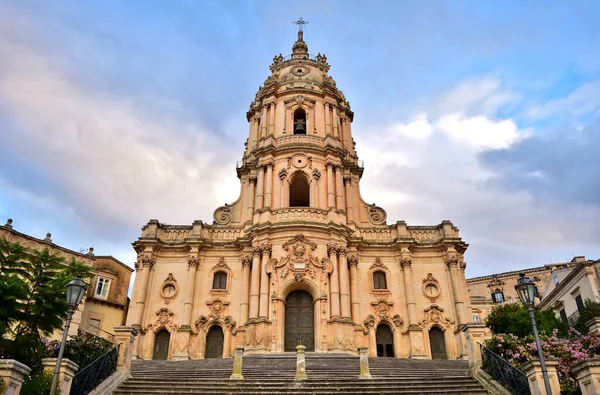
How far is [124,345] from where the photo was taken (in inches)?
682

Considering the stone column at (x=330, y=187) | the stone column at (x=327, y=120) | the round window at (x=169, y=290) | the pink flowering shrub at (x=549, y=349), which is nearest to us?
the pink flowering shrub at (x=549, y=349)

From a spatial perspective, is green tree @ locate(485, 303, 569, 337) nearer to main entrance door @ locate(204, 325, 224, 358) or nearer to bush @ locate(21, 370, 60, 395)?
main entrance door @ locate(204, 325, 224, 358)

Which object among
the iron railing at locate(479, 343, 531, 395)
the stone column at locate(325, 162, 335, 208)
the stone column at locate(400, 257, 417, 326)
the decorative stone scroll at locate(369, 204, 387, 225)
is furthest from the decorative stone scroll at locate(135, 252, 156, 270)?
the iron railing at locate(479, 343, 531, 395)

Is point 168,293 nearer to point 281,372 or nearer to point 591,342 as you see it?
point 281,372

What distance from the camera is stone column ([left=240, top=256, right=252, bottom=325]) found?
30047mm

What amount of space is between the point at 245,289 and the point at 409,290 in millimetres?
10609

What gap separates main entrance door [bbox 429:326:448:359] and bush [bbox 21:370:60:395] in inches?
897

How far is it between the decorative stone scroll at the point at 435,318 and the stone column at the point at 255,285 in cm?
1042

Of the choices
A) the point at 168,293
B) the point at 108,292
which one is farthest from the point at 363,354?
the point at 108,292

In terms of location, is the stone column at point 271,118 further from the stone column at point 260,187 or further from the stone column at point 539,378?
the stone column at point 539,378

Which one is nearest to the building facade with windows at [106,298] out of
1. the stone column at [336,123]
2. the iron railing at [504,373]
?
the stone column at [336,123]

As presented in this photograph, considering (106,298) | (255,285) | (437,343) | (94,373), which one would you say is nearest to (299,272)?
(255,285)

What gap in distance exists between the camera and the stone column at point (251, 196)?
34.5 meters

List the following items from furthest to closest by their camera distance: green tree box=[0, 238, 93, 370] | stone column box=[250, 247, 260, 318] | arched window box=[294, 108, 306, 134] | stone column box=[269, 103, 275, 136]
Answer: arched window box=[294, 108, 306, 134], stone column box=[269, 103, 275, 136], stone column box=[250, 247, 260, 318], green tree box=[0, 238, 93, 370]
